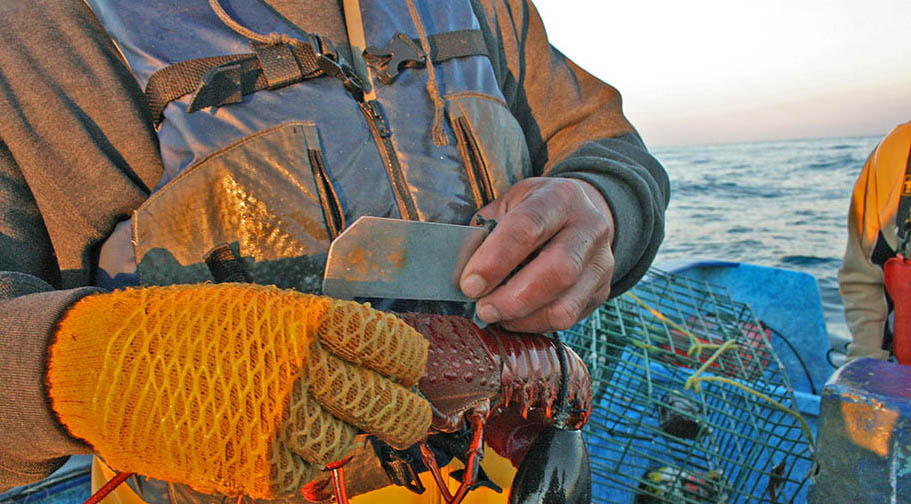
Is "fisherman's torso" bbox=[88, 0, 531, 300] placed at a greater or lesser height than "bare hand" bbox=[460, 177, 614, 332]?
greater

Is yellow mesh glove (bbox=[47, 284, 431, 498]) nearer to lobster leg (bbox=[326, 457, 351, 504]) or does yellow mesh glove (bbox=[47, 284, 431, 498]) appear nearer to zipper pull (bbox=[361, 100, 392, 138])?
lobster leg (bbox=[326, 457, 351, 504])

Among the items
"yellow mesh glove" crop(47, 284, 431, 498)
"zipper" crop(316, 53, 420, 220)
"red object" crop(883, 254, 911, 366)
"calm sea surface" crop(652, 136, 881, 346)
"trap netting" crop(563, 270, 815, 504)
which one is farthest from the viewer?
"calm sea surface" crop(652, 136, 881, 346)

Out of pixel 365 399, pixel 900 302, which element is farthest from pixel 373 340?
pixel 900 302

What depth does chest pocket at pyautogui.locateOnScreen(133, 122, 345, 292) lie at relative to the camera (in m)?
1.29

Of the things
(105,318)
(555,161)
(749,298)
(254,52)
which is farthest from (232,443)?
(749,298)

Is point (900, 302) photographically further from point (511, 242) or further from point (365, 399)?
point (365, 399)

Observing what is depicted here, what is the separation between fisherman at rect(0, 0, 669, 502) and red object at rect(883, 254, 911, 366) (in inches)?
126

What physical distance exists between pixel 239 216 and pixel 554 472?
1.10 m

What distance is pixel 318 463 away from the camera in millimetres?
940

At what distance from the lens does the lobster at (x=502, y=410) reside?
48.2 inches

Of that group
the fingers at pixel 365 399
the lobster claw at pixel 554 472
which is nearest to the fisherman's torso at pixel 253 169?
the fingers at pixel 365 399

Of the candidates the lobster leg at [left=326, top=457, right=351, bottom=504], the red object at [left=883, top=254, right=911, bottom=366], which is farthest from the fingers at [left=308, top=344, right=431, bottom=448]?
the red object at [left=883, top=254, right=911, bottom=366]

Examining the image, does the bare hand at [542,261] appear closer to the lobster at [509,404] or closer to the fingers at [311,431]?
the lobster at [509,404]

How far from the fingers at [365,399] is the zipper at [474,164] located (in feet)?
2.57
